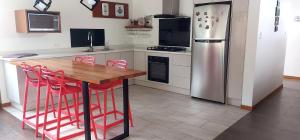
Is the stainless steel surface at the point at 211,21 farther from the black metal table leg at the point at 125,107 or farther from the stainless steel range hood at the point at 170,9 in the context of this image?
the black metal table leg at the point at 125,107

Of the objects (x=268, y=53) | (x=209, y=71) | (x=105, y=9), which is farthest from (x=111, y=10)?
(x=268, y=53)

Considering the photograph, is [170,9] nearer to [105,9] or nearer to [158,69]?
[158,69]

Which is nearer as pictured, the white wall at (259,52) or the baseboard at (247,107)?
the white wall at (259,52)

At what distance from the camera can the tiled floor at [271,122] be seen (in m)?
2.96

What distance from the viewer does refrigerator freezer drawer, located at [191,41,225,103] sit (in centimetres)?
402

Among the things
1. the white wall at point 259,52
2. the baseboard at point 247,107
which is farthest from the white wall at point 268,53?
the baseboard at point 247,107

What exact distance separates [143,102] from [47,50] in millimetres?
2088

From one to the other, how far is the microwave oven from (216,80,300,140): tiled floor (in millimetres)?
3302

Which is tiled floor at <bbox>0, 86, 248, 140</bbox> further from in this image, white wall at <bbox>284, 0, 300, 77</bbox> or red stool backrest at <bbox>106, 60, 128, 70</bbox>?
white wall at <bbox>284, 0, 300, 77</bbox>

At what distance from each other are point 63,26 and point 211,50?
9.52ft

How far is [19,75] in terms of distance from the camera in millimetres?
3627

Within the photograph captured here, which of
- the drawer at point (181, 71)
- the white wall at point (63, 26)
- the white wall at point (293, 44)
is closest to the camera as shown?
the white wall at point (63, 26)

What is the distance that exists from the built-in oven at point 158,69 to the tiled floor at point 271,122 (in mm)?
1897

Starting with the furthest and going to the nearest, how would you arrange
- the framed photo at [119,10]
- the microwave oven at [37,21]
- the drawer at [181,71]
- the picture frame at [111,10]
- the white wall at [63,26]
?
1. the framed photo at [119,10]
2. the picture frame at [111,10]
3. the drawer at [181,71]
4. the white wall at [63,26]
5. the microwave oven at [37,21]
